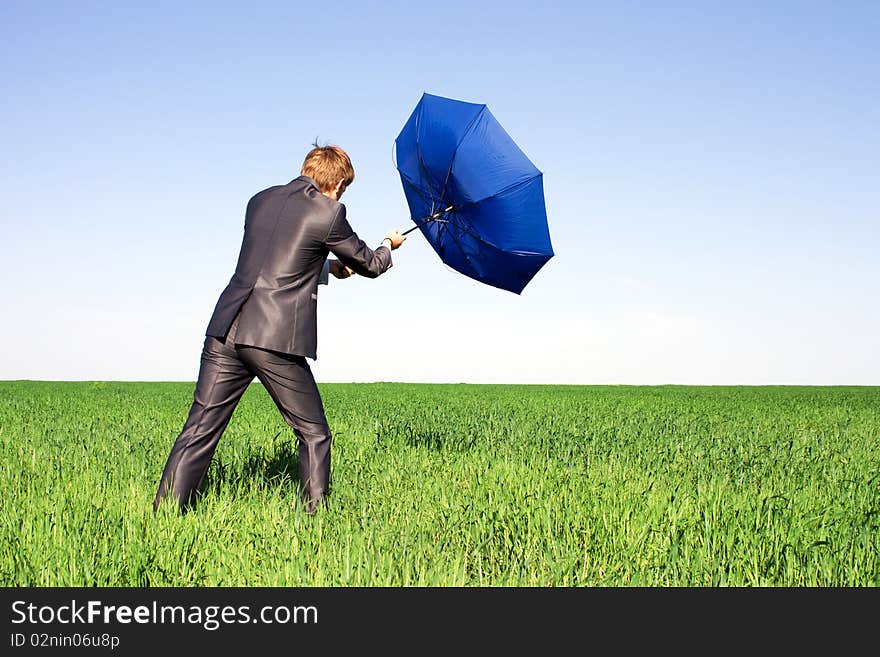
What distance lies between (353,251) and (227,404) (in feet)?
4.32

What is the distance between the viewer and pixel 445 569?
12.1ft

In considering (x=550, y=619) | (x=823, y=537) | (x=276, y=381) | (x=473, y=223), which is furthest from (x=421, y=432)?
(x=550, y=619)

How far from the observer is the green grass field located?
12.2 ft

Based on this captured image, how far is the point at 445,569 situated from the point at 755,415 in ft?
39.1

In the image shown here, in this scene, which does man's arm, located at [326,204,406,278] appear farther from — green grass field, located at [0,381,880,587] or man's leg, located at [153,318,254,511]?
green grass field, located at [0,381,880,587]

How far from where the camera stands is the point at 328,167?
4949 mm

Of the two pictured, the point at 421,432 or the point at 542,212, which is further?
the point at 421,432

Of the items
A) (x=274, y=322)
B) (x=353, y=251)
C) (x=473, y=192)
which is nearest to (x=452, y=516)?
(x=274, y=322)

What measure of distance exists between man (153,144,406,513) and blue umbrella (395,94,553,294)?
85cm

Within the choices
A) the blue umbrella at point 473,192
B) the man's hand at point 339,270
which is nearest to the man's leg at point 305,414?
the man's hand at point 339,270

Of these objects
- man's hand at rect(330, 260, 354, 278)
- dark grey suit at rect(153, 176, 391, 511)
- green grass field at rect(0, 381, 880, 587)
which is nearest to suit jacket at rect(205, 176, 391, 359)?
dark grey suit at rect(153, 176, 391, 511)

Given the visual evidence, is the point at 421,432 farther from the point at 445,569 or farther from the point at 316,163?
the point at 445,569

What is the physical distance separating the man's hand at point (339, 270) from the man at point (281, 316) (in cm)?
6

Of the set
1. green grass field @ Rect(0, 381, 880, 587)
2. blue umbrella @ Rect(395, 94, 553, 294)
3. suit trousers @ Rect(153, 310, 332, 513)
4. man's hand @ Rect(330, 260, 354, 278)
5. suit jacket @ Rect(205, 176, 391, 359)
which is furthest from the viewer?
blue umbrella @ Rect(395, 94, 553, 294)
